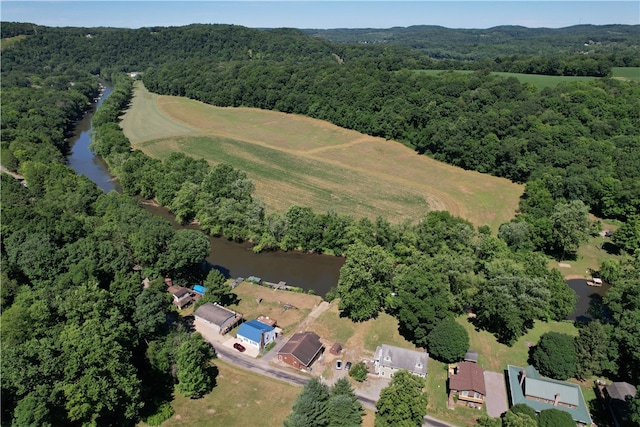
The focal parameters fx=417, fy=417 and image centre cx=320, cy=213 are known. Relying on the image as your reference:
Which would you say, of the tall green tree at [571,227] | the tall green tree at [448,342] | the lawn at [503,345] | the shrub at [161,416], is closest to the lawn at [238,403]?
the shrub at [161,416]

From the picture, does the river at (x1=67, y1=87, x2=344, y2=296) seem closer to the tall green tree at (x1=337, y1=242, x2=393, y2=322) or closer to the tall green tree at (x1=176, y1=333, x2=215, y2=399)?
the tall green tree at (x1=337, y1=242, x2=393, y2=322)

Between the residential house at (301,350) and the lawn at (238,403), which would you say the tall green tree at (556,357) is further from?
the lawn at (238,403)

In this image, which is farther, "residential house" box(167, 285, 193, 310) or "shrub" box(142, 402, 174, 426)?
"residential house" box(167, 285, 193, 310)

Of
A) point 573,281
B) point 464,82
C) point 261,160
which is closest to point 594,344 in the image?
point 573,281

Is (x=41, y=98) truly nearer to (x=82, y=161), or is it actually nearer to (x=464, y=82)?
(x=82, y=161)

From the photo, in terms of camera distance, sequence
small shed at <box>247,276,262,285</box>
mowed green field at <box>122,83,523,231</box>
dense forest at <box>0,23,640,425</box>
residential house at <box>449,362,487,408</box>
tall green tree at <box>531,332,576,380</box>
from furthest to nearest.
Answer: mowed green field at <box>122,83,523,231</box>, small shed at <box>247,276,262,285</box>, tall green tree at <box>531,332,576,380</box>, residential house at <box>449,362,487,408</box>, dense forest at <box>0,23,640,425</box>

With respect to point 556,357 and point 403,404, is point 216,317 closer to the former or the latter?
point 403,404

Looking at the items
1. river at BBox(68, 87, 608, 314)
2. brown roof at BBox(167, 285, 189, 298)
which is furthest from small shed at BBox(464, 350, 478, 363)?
brown roof at BBox(167, 285, 189, 298)
